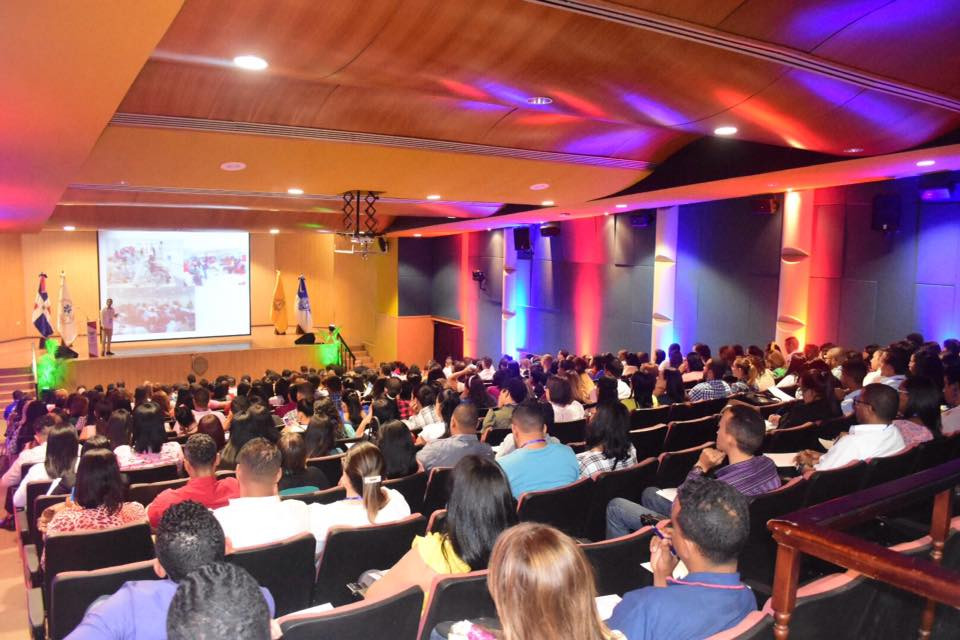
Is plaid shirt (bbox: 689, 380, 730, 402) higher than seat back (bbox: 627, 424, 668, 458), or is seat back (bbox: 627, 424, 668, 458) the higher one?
plaid shirt (bbox: 689, 380, 730, 402)

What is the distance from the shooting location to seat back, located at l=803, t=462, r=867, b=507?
3.33 meters

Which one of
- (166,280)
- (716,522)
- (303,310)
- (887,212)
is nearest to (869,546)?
(716,522)

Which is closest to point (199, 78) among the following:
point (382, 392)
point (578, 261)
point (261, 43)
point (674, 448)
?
point (261, 43)

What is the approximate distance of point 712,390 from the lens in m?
6.46

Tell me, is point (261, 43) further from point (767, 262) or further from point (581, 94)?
point (767, 262)

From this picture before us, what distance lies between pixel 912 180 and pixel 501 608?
26.4ft

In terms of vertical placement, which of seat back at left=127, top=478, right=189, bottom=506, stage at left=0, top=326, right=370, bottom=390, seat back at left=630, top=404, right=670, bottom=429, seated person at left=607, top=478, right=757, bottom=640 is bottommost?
stage at left=0, top=326, right=370, bottom=390

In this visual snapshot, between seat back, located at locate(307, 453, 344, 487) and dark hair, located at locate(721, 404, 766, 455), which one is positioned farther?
seat back, located at locate(307, 453, 344, 487)

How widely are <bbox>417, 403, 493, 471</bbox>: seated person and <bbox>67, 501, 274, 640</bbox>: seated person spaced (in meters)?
2.42

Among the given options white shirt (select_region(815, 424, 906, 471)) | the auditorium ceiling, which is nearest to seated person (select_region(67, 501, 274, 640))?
the auditorium ceiling

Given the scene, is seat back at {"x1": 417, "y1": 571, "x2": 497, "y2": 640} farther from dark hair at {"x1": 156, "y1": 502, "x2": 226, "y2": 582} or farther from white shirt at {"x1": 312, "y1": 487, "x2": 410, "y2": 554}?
white shirt at {"x1": 312, "y1": 487, "x2": 410, "y2": 554}

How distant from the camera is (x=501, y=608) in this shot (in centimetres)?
154

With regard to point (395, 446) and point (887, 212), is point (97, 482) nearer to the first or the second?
point (395, 446)

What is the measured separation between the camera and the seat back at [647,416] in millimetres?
5789
